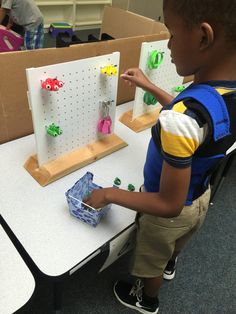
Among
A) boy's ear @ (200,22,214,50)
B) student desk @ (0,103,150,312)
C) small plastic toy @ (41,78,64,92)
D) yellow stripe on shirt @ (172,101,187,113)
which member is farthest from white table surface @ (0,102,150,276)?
boy's ear @ (200,22,214,50)

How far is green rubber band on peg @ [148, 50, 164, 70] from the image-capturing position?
3.83 ft

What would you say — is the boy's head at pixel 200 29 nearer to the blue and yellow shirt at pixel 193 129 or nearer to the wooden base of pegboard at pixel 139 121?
the blue and yellow shirt at pixel 193 129

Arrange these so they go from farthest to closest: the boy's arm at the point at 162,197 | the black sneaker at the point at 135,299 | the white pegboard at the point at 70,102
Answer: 1. the black sneaker at the point at 135,299
2. the white pegboard at the point at 70,102
3. the boy's arm at the point at 162,197

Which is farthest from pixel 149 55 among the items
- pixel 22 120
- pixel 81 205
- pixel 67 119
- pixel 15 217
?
pixel 15 217

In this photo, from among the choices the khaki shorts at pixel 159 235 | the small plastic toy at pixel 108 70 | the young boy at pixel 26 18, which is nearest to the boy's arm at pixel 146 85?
the small plastic toy at pixel 108 70

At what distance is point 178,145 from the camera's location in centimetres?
55

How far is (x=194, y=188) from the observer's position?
0.77 metres

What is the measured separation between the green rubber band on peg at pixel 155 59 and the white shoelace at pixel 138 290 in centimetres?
97

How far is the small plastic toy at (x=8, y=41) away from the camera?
7.37 ft

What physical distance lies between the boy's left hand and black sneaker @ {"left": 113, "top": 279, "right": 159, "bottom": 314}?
0.60 meters

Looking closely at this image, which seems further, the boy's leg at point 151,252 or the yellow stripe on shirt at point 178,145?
the boy's leg at point 151,252

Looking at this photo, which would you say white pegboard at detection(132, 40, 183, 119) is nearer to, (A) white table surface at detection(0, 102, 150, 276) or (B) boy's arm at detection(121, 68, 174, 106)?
(B) boy's arm at detection(121, 68, 174, 106)

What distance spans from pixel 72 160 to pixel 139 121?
451 mm

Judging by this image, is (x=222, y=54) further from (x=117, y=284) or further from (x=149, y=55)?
(x=117, y=284)
